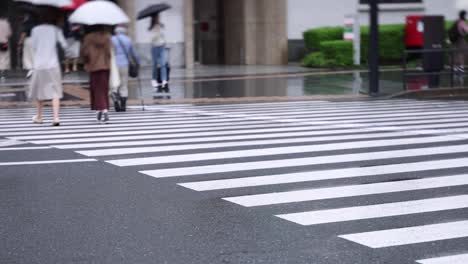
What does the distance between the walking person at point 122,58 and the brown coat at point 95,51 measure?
1991mm

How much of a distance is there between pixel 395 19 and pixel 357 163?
2704 cm

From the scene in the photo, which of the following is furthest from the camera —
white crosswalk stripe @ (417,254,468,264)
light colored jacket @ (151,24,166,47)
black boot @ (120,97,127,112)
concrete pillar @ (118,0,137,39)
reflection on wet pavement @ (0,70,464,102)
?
concrete pillar @ (118,0,137,39)

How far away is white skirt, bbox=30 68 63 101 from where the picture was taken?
14555 mm

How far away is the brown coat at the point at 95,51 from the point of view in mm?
15211

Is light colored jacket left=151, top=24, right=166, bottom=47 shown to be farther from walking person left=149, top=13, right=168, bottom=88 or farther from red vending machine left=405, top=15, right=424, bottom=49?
red vending machine left=405, top=15, right=424, bottom=49

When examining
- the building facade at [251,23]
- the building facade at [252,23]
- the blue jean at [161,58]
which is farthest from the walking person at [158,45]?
the building facade at [252,23]

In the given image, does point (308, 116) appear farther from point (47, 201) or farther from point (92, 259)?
point (92, 259)

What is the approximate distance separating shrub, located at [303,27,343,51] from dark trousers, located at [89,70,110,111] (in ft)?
58.8

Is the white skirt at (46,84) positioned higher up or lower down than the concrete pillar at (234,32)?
lower down

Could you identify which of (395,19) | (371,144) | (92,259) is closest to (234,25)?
(395,19)

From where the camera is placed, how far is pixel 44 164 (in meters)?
10.3

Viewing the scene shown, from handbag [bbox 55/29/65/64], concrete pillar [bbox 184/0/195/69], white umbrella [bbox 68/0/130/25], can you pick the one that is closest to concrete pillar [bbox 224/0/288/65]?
concrete pillar [bbox 184/0/195/69]

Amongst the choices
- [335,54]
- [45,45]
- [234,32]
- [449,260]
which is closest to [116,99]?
[45,45]

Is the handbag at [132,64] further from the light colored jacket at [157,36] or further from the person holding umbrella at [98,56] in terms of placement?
the light colored jacket at [157,36]
